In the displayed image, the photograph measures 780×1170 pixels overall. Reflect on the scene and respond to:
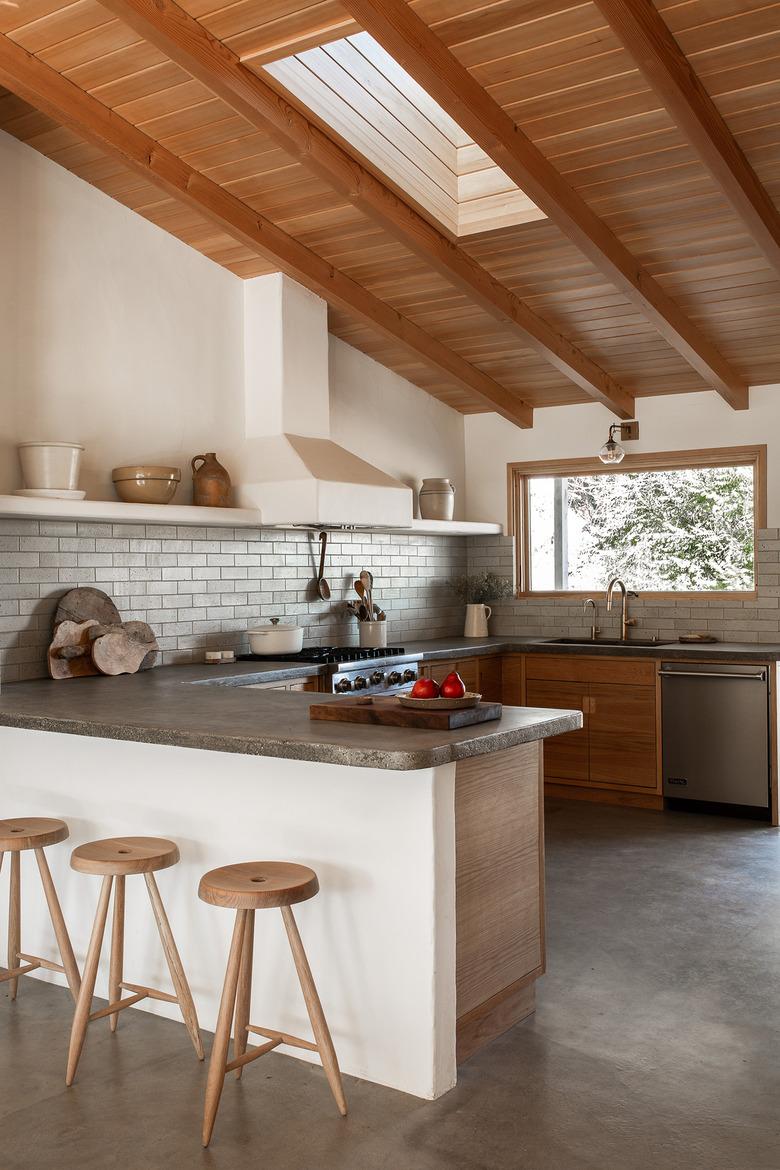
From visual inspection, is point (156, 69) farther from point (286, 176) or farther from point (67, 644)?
point (67, 644)

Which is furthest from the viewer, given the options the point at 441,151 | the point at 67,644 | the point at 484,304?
the point at 484,304

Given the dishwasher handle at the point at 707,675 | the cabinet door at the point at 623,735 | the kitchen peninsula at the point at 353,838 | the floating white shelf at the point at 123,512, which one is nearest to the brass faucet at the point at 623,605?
the cabinet door at the point at 623,735

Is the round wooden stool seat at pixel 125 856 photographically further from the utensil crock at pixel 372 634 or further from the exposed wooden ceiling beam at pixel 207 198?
the utensil crock at pixel 372 634

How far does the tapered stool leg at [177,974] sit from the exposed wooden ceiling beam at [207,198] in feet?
9.72

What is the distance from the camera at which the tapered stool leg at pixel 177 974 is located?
304 centimetres

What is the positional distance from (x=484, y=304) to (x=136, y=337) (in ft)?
5.76

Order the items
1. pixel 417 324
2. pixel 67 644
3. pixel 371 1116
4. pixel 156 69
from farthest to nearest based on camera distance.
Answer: pixel 417 324 → pixel 67 644 → pixel 156 69 → pixel 371 1116

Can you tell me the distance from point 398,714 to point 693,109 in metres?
2.42

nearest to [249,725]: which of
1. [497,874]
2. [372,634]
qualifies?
[497,874]

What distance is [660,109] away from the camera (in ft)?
12.8

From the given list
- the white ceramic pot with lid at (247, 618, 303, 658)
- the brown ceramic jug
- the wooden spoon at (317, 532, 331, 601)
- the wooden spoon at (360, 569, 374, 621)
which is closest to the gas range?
the white ceramic pot with lid at (247, 618, 303, 658)

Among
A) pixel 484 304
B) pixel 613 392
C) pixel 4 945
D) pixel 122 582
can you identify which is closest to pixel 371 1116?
pixel 4 945

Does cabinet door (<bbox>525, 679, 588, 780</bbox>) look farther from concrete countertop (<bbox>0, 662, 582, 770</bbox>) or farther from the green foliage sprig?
concrete countertop (<bbox>0, 662, 582, 770</bbox>)

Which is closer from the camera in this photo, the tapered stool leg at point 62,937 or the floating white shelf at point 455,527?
the tapered stool leg at point 62,937
